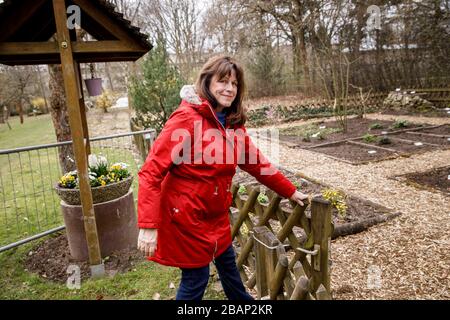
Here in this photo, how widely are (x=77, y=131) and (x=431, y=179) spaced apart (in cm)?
564

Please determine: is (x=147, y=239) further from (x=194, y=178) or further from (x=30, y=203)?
(x=30, y=203)

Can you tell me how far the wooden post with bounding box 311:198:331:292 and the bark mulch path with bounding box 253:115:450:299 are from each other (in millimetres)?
746

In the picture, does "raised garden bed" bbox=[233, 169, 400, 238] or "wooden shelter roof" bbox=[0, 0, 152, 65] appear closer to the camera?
"wooden shelter roof" bbox=[0, 0, 152, 65]

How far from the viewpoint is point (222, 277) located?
2496 millimetres

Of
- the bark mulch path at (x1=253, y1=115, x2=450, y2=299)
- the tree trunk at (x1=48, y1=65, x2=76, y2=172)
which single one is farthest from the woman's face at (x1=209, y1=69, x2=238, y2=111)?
the tree trunk at (x1=48, y1=65, x2=76, y2=172)

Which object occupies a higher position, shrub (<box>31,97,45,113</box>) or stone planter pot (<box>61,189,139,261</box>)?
shrub (<box>31,97,45,113</box>)

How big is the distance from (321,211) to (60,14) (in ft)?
9.35

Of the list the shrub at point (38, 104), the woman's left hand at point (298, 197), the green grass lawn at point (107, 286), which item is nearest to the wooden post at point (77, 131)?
the green grass lawn at point (107, 286)

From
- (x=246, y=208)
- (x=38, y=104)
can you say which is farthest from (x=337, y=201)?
(x=38, y=104)

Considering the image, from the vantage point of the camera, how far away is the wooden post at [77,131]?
3164mm

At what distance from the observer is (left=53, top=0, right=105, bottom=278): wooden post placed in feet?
10.4

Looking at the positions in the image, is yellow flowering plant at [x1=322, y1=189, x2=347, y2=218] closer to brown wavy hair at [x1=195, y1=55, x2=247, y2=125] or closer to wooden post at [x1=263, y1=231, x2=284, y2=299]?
wooden post at [x1=263, y1=231, x2=284, y2=299]

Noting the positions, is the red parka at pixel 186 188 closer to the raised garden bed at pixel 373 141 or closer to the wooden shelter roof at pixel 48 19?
the wooden shelter roof at pixel 48 19

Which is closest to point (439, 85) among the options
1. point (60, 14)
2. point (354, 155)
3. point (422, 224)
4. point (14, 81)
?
point (354, 155)
